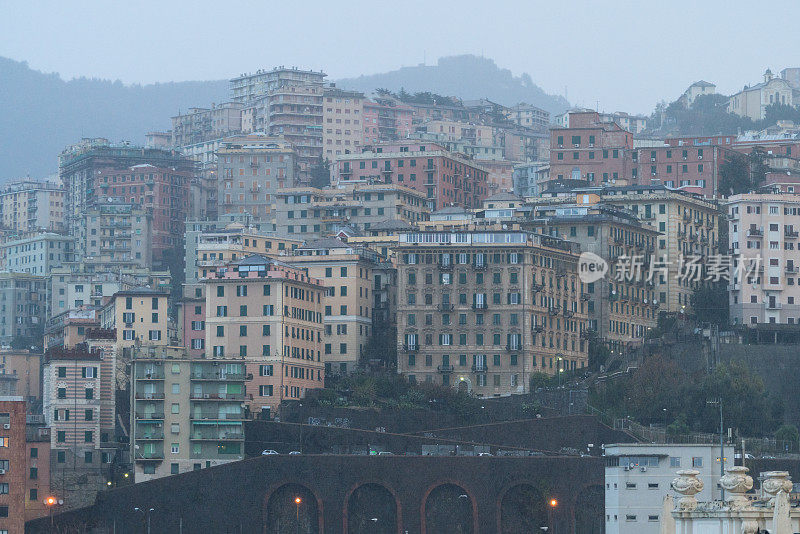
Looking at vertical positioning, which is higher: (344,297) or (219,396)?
(344,297)

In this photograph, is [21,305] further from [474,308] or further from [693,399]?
[693,399]

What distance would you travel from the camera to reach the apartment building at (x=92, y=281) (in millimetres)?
173750

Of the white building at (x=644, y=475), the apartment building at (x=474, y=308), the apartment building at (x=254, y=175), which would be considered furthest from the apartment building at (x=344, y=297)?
the apartment building at (x=254, y=175)

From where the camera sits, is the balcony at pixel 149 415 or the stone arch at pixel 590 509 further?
the balcony at pixel 149 415

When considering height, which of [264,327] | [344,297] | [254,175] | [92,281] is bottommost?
[264,327]

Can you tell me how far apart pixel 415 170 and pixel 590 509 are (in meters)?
69.9

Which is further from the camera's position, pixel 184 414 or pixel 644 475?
pixel 184 414

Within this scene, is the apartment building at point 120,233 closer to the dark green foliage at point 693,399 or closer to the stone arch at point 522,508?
the dark green foliage at point 693,399

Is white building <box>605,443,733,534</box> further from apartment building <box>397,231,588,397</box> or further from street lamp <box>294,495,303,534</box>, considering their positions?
apartment building <box>397,231,588,397</box>

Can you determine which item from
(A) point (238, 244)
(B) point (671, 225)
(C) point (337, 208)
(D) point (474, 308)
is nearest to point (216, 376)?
(D) point (474, 308)

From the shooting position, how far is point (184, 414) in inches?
5007

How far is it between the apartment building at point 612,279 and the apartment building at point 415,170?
31162 mm

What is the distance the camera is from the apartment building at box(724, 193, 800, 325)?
14288 cm

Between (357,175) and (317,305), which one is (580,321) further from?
(357,175)
